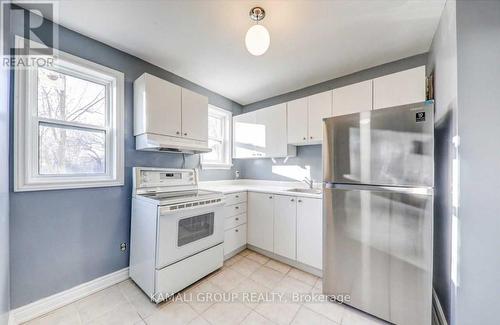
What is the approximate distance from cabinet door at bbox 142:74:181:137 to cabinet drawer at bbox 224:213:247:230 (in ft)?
4.06

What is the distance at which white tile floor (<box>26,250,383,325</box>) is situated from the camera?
147cm

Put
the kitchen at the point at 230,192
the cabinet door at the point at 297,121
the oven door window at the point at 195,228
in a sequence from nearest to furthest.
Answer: the kitchen at the point at 230,192, the oven door window at the point at 195,228, the cabinet door at the point at 297,121

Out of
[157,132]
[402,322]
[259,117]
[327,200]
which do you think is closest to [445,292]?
[402,322]

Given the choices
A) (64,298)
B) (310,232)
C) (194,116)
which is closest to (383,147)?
(310,232)

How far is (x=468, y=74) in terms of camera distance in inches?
45.1

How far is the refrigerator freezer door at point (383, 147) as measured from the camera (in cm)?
130

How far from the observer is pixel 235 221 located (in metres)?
2.48

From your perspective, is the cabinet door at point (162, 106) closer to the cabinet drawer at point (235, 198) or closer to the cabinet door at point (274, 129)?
the cabinet drawer at point (235, 198)

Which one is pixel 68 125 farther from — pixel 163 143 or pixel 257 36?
pixel 257 36

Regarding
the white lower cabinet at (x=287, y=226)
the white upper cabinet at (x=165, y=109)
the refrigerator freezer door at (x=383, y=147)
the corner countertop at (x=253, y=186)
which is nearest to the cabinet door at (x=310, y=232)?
the white lower cabinet at (x=287, y=226)

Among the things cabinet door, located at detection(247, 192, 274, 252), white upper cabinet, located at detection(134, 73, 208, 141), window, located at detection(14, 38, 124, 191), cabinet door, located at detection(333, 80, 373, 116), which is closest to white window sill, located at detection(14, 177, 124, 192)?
window, located at detection(14, 38, 124, 191)

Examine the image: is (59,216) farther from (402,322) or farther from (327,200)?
(402,322)

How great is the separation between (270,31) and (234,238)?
238 centimetres

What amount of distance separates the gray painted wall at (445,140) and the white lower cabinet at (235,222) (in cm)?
198
